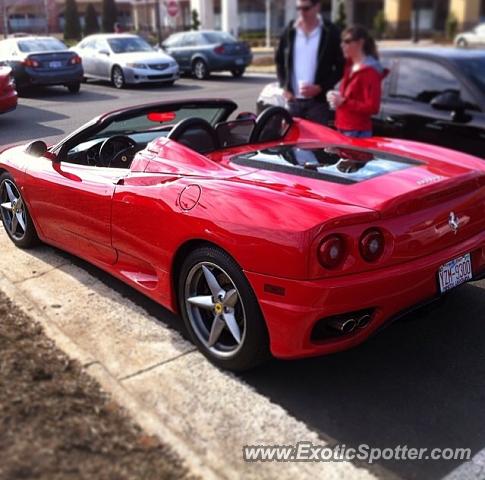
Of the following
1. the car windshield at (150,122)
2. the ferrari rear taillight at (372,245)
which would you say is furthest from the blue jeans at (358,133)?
the ferrari rear taillight at (372,245)

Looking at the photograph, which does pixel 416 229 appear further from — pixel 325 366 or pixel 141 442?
pixel 141 442

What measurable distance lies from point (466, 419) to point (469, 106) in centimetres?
385

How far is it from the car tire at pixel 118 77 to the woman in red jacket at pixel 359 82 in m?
12.9

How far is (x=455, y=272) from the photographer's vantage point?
3242 mm

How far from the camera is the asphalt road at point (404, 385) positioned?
2.84 m

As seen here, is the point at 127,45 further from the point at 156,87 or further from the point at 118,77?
the point at 156,87

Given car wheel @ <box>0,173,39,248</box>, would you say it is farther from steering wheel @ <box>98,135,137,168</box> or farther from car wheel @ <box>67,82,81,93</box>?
car wheel @ <box>67,82,81,93</box>

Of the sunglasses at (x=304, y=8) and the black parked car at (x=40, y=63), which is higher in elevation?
the sunglasses at (x=304, y=8)

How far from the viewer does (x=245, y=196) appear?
3.10m

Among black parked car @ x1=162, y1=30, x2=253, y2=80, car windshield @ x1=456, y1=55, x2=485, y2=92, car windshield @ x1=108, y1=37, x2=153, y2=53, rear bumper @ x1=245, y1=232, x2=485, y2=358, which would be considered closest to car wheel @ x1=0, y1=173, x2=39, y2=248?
rear bumper @ x1=245, y1=232, x2=485, y2=358

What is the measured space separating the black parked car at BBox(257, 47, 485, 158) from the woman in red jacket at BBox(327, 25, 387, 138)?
3.09 ft

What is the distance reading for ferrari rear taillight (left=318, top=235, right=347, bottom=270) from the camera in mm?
2828

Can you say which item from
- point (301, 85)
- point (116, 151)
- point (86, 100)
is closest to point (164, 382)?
point (116, 151)

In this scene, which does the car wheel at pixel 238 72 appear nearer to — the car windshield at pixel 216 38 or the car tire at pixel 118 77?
the car windshield at pixel 216 38
